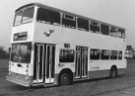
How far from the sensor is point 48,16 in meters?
11.1

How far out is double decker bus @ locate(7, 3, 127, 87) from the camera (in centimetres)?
1036

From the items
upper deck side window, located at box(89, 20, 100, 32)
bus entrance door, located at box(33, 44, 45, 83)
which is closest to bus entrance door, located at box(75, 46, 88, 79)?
upper deck side window, located at box(89, 20, 100, 32)

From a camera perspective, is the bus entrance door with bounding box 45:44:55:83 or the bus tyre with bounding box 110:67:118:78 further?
the bus tyre with bounding box 110:67:118:78

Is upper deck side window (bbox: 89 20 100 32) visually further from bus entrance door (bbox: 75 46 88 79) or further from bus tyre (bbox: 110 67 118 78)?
bus tyre (bbox: 110 67 118 78)

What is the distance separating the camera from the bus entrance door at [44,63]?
10.3 meters

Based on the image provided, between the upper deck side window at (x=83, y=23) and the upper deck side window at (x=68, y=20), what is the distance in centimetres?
46

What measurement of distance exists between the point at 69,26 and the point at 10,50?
380cm

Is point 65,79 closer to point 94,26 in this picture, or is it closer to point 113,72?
point 94,26

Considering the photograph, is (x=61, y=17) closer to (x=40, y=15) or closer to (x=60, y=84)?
(x=40, y=15)

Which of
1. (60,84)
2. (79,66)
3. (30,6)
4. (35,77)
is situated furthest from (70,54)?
(30,6)

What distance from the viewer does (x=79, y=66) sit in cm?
1285

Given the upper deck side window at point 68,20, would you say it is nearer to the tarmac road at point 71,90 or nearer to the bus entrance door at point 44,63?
the bus entrance door at point 44,63

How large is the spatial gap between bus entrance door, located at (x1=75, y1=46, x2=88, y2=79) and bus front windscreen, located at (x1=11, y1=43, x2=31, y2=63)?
11.6 ft

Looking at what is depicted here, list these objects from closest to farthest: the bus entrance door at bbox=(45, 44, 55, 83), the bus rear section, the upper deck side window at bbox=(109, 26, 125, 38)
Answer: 1. the bus rear section
2. the bus entrance door at bbox=(45, 44, 55, 83)
3. the upper deck side window at bbox=(109, 26, 125, 38)
